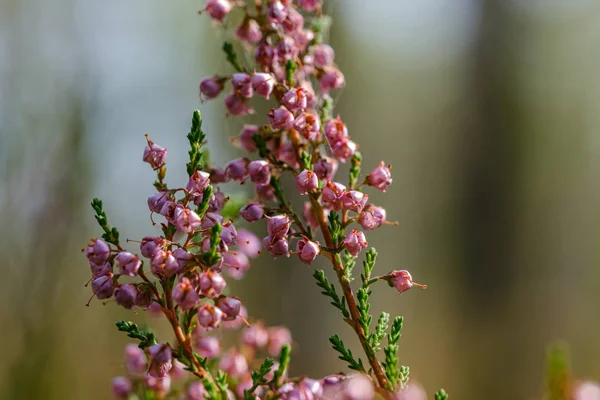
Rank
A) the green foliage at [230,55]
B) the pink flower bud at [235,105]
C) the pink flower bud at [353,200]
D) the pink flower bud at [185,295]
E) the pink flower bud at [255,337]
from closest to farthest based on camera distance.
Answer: the pink flower bud at [185,295]
the pink flower bud at [353,200]
the pink flower bud at [235,105]
the green foliage at [230,55]
the pink flower bud at [255,337]

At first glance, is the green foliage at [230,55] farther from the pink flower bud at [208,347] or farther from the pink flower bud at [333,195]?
the pink flower bud at [208,347]

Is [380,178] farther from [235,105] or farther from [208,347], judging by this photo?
[208,347]

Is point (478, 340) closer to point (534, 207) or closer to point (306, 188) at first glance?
point (534, 207)

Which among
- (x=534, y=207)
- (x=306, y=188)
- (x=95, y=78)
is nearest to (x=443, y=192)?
(x=534, y=207)

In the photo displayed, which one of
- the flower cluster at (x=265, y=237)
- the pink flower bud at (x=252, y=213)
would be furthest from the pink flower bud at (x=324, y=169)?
the pink flower bud at (x=252, y=213)

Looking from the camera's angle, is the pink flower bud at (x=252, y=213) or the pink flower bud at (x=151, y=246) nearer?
the pink flower bud at (x=151, y=246)

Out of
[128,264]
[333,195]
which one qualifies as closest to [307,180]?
[333,195]

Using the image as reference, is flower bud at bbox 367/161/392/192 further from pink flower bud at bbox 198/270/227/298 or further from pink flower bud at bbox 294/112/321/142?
pink flower bud at bbox 198/270/227/298

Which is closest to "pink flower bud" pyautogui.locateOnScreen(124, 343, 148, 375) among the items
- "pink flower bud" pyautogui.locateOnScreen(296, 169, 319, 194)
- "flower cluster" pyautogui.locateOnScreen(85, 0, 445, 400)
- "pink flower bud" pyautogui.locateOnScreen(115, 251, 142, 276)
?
"flower cluster" pyautogui.locateOnScreen(85, 0, 445, 400)
